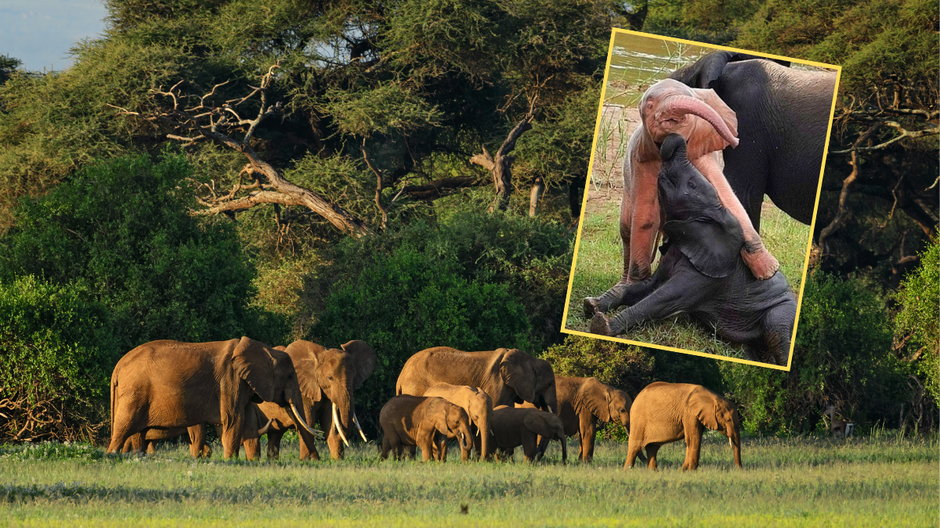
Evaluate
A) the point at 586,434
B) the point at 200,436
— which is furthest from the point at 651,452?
the point at 200,436

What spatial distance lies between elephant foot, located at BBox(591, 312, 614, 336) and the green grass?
0.24 metres

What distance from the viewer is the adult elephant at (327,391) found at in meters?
22.7

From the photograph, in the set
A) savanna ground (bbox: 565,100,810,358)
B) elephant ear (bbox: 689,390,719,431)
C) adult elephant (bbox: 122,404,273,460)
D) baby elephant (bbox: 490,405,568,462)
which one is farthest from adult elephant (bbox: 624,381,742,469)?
adult elephant (bbox: 122,404,273,460)

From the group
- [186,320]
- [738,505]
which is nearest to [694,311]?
[738,505]

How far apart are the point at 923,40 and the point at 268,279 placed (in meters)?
16.3

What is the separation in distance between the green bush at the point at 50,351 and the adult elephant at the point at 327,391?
3600mm

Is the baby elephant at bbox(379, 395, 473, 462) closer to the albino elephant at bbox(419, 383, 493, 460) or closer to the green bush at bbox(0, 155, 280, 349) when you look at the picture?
the albino elephant at bbox(419, 383, 493, 460)

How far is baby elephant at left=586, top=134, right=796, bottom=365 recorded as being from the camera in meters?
18.0

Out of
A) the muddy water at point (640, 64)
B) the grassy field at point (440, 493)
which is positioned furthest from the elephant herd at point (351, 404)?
the muddy water at point (640, 64)

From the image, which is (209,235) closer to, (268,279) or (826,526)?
(268,279)

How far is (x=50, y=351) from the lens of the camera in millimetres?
24797

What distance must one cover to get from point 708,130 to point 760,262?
1648mm

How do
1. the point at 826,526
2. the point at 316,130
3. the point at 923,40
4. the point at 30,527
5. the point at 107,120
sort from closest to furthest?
the point at 30,527 < the point at 826,526 < the point at 923,40 < the point at 107,120 < the point at 316,130

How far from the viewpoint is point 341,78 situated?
41.5 meters
